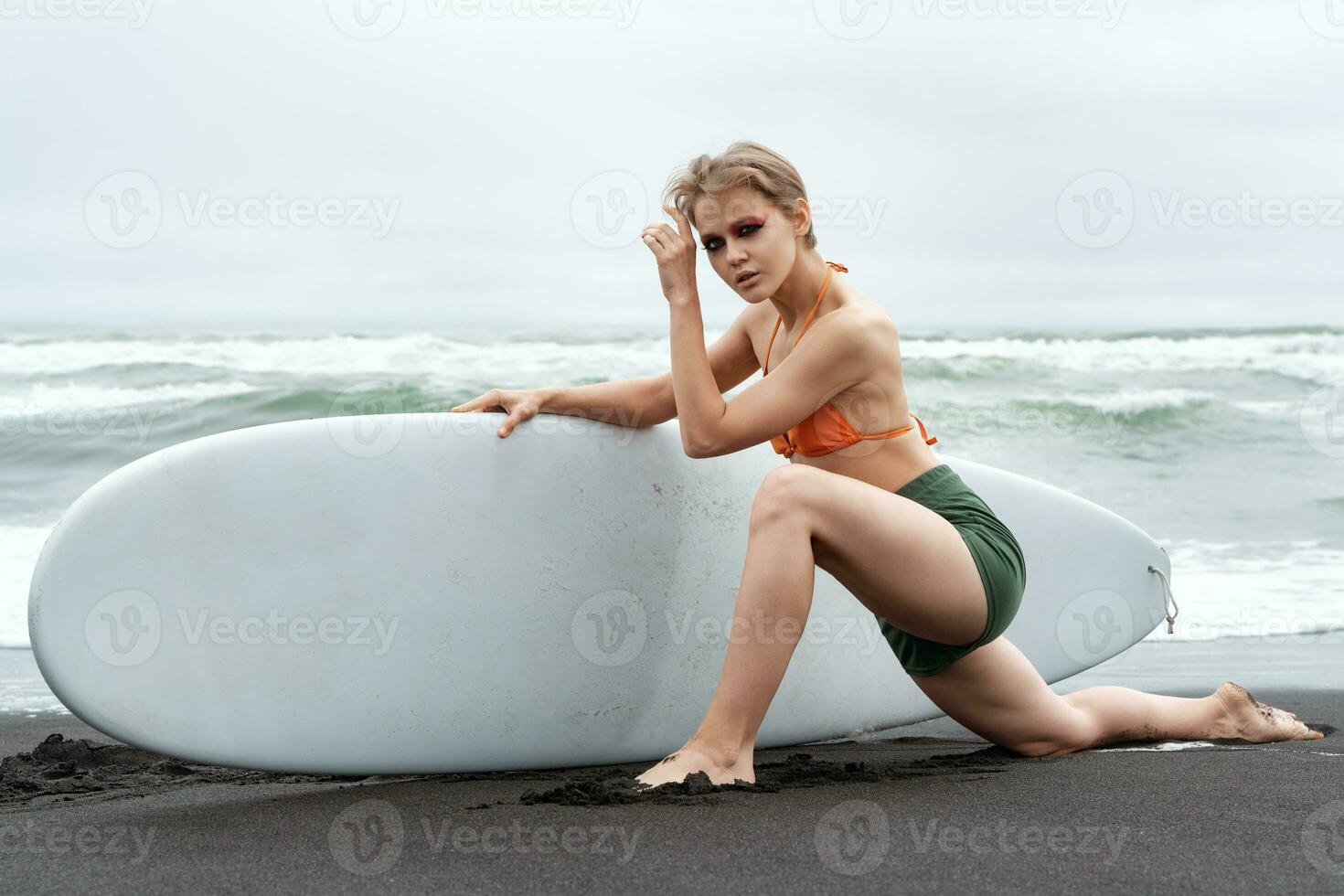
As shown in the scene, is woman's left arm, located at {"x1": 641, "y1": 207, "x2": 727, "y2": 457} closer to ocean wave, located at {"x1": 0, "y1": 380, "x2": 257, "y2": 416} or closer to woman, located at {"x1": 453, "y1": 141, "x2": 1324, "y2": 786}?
woman, located at {"x1": 453, "y1": 141, "x2": 1324, "y2": 786}

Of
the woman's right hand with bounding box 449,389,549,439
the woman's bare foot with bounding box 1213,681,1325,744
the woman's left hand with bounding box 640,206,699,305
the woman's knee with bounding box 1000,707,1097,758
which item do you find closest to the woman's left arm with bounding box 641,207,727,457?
the woman's left hand with bounding box 640,206,699,305

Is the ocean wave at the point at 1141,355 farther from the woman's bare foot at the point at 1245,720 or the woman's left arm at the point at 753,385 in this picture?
the woman's left arm at the point at 753,385

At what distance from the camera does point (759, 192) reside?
6.07ft

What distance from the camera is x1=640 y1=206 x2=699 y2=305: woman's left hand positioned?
1.84 metres

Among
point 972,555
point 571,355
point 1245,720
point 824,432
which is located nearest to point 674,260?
point 824,432

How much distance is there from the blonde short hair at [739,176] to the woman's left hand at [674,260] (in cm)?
7

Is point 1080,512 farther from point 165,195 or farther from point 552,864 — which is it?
point 165,195

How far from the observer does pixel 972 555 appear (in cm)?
182

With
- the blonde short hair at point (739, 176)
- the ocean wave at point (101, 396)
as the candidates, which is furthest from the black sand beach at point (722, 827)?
the ocean wave at point (101, 396)

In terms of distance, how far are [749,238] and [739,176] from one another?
0.09 metres

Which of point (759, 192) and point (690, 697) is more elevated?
point (759, 192)

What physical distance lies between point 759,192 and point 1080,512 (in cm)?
131

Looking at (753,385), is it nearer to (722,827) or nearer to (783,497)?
(783,497)

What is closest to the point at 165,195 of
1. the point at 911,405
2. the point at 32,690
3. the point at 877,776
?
the point at 911,405
